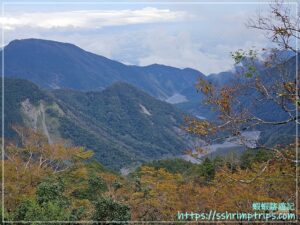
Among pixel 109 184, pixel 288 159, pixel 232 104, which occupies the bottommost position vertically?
pixel 109 184

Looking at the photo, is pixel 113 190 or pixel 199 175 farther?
pixel 199 175

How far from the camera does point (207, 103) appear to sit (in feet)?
24.7

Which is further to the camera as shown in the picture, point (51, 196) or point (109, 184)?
point (109, 184)

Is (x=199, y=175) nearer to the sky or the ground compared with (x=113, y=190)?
nearer to the ground

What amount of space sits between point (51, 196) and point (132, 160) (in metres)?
116

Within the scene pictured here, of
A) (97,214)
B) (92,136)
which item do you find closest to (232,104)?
(97,214)

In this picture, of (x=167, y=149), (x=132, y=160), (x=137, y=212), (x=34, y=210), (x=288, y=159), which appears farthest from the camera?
(x=167, y=149)

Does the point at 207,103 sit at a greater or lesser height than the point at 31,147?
greater

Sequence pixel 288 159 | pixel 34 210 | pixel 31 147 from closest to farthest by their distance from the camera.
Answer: pixel 288 159, pixel 34 210, pixel 31 147

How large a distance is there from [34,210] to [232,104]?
10992 millimetres

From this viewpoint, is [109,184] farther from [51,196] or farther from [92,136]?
[92,136]

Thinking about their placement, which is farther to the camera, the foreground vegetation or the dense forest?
the foreground vegetation

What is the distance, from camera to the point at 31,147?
28.0m

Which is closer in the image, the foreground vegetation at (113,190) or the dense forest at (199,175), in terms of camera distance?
the dense forest at (199,175)
